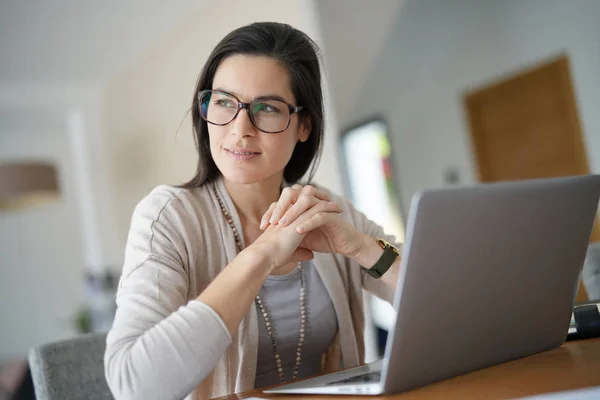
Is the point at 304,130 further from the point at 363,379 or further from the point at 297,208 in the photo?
the point at 363,379

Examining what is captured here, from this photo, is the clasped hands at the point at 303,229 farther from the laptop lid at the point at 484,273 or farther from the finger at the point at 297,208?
the laptop lid at the point at 484,273

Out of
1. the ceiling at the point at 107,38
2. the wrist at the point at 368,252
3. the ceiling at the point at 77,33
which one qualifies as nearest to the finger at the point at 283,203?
the wrist at the point at 368,252

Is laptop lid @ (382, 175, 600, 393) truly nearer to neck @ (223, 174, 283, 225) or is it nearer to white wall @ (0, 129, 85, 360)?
neck @ (223, 174, 283, 225)

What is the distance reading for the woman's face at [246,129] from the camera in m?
1.20

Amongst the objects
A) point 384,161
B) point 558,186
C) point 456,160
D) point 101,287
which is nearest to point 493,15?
point 456,160

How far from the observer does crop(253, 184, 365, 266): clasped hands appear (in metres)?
1.00

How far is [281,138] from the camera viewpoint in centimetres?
126

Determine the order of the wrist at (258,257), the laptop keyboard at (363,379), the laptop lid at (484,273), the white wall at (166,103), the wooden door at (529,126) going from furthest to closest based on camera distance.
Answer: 1. the wooden door at (529,126)
2. the white wall at (166,103)
3. the wrist at (258,257)
4. the laptop keyboard at (363,379)
5. the laptop lid at (484,273)

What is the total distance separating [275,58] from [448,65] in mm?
4184

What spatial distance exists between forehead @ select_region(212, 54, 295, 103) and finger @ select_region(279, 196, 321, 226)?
0.85 feet

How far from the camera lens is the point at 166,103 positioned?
474 centimetres

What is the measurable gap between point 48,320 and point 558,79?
208 inches

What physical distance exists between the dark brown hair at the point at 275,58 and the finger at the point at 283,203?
0.99 ft

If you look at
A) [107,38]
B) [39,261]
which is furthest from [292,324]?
[39,261]
